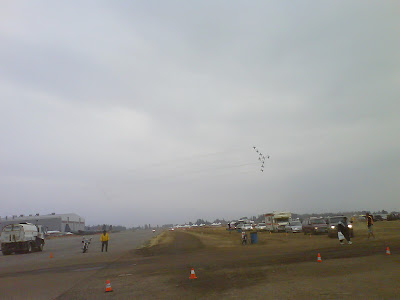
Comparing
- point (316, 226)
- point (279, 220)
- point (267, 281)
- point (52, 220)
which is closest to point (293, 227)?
point (279, 220)

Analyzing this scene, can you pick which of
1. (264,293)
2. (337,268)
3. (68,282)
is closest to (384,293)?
(264,293)

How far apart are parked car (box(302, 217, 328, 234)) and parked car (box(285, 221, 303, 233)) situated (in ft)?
20.9

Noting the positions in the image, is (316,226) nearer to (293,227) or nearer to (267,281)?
(293,227)

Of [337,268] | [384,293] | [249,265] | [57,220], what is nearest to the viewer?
[384,293]

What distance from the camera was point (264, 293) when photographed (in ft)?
30.2

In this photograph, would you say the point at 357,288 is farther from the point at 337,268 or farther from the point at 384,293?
the point at 337,268

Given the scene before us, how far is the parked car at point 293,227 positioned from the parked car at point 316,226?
6.36 m

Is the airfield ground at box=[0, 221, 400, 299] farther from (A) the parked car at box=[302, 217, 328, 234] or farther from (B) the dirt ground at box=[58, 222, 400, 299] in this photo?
(A) the parked car at box=[302, 217, 328, 234]

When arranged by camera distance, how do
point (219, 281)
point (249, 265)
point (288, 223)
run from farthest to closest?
point (288, 223) → point (249, 265) → point (219, 281)

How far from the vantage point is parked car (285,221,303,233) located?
45.0 metres

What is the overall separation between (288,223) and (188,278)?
38189mm

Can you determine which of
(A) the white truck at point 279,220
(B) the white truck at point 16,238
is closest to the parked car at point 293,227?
(A) the white truck at point 279,220

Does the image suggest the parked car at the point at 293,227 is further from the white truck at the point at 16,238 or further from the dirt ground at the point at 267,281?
the dirt ground at the point at 267,281

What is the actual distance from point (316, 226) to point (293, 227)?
31.5 feet
